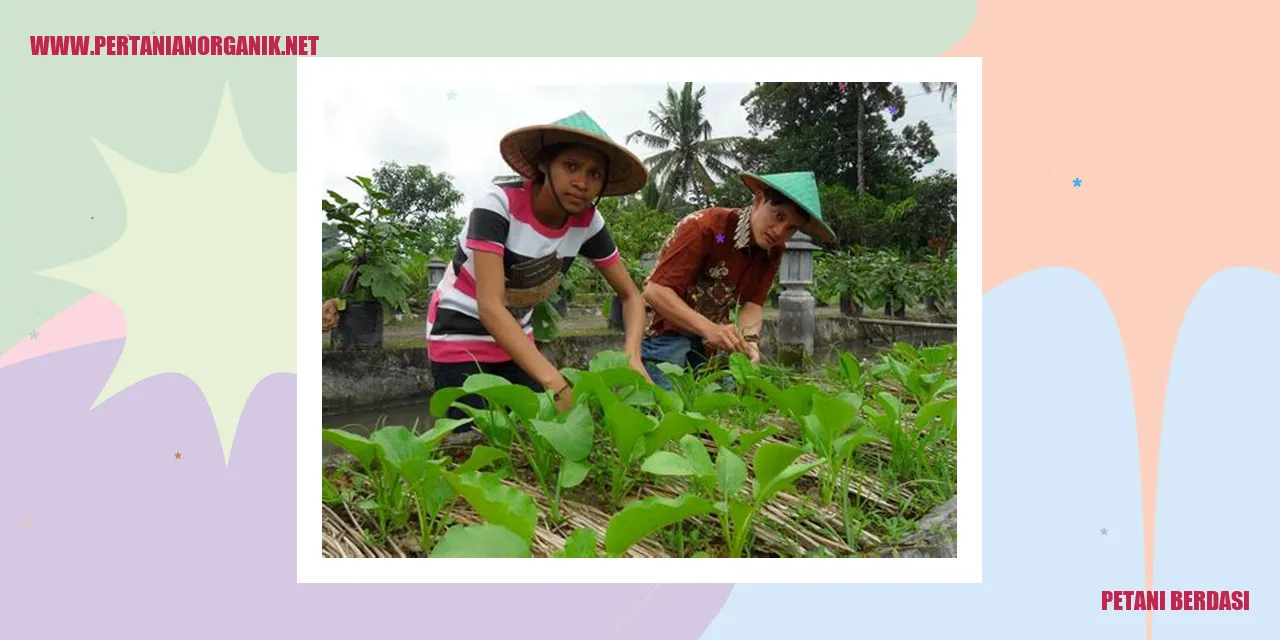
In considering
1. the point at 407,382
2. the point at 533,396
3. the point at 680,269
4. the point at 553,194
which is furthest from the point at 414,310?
the point at 533,396

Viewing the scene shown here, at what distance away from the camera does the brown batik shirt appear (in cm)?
180

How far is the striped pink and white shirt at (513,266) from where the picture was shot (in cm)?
134

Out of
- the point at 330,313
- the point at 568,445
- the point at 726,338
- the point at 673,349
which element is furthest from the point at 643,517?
the point at 330,313

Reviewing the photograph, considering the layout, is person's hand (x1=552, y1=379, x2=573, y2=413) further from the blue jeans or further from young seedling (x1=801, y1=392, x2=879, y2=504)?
the blue jeans

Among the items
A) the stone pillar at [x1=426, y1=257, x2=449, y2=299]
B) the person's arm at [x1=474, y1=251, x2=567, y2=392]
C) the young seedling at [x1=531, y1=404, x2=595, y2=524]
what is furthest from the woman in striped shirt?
the stone pillar at [x1=426, y1=257, x2=449, y2=299]

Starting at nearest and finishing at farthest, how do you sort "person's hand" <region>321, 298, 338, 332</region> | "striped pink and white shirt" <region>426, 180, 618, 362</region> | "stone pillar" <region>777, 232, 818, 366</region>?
1. "striped pink and white shirt" <region>426, 180, 618, 362</region>
2. "person's hand" <region>321, 298, 338, 332</region>
3. "stone pillar" <region>777, 232, 818, 366</region>

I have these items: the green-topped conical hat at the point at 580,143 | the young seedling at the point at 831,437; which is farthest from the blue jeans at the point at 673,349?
the young seedling at the point at 831,437

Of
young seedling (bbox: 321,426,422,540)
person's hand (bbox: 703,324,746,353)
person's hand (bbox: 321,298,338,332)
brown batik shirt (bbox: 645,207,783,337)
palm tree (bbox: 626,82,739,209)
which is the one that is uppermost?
palm tree (bbox: 626,82,739,209)

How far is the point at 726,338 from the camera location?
5.34 ft

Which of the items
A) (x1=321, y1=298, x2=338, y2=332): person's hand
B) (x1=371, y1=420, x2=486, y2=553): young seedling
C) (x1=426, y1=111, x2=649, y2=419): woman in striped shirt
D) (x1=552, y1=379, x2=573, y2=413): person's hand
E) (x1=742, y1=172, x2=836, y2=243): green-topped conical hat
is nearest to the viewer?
(x1=371, y1=420, x2=486, y2=553): young seedling

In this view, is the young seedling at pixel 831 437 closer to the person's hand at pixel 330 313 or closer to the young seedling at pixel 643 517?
the young seedling at pixel 643 517

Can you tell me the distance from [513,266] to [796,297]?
1767 mm

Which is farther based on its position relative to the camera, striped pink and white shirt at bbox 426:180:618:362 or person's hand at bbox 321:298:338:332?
person's hand at bbox 321:298:338:332

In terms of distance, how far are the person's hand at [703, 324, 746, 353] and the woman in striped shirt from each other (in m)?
0.21
